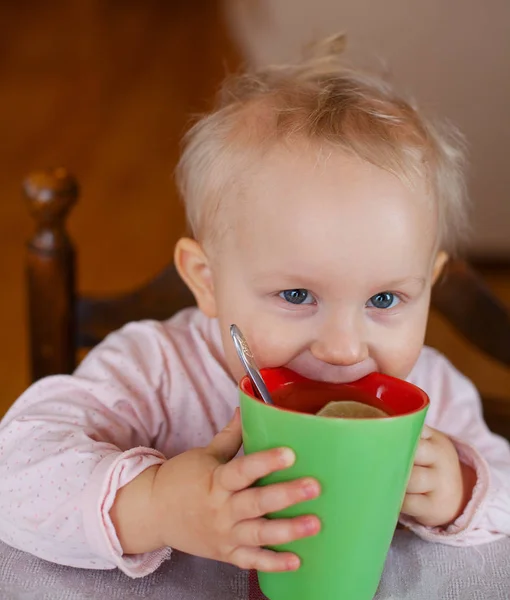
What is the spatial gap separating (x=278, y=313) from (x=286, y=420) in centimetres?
21

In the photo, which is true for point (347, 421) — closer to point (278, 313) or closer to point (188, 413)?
point (278, 313)

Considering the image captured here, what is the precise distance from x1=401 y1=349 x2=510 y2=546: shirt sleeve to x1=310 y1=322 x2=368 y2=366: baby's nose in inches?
6.0

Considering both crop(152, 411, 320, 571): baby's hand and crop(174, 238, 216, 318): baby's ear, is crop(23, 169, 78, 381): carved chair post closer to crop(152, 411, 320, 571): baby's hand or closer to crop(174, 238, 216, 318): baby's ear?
crop(174, 238, 216, 318): baby's ear

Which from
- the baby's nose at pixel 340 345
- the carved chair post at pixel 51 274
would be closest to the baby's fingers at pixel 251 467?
the baby's nose at pixel 340 345

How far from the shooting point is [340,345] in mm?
663

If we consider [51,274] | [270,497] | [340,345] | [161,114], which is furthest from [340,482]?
[161,114]

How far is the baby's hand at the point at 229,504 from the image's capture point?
0.52 metres

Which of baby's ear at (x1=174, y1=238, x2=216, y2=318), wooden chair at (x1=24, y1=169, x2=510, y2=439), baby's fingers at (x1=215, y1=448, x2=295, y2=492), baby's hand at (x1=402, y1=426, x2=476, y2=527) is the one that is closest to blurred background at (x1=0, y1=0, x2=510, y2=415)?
wooden chair at (x1=24, y1=169, x2=510, y2=439)

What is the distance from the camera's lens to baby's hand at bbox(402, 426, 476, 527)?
0.67 meters

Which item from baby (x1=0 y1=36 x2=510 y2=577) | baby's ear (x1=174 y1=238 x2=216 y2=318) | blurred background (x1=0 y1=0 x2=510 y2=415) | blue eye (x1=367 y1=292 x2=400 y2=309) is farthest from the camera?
blurred background (x1=0 y1=0 x2=510 y2=415)

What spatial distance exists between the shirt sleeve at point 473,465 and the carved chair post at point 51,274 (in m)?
0.43

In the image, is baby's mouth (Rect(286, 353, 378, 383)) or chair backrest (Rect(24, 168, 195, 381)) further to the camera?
chair backrest (Rect(24, 168, 195, 381))

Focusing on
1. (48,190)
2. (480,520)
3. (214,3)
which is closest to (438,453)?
(480,520)

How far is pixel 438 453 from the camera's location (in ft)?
2.23
